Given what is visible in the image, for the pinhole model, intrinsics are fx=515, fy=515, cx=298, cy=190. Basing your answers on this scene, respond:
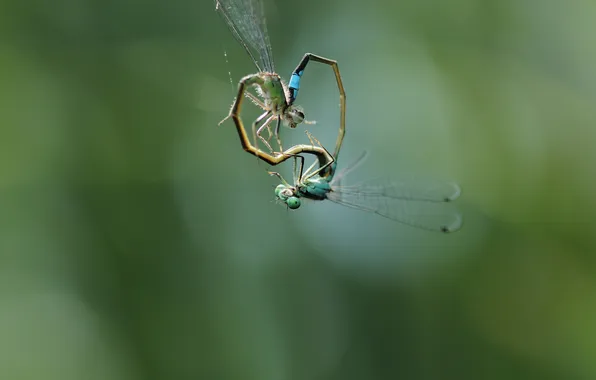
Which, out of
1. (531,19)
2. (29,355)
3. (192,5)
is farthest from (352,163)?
(29,355)

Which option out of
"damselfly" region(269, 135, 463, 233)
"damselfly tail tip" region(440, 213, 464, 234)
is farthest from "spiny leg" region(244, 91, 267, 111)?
"damselfly tail tip" region(440, 213, 464, 234)

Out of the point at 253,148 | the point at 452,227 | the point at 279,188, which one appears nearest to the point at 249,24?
the point at 253,148

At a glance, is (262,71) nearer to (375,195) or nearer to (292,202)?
(292,202)

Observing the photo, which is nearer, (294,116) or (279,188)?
(294,116)

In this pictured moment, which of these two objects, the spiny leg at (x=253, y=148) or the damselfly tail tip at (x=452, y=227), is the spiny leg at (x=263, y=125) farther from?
the damselfly tail tip at (x=452, y=227)

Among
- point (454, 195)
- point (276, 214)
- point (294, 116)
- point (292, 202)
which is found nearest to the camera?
point (294, 116)

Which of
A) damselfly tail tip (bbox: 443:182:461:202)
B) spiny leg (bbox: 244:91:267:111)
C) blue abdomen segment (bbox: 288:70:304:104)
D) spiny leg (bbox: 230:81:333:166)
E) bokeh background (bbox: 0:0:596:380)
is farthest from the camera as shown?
bokeh background (bbox: 0:0:596:380)

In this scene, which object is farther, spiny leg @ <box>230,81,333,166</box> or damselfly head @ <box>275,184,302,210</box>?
damselfly head @ <box>275,184,302,210</box>

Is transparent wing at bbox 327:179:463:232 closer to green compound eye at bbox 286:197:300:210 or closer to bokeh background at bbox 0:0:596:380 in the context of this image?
green compound eye at bbox 286:197:300:210

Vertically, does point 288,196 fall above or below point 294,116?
below
